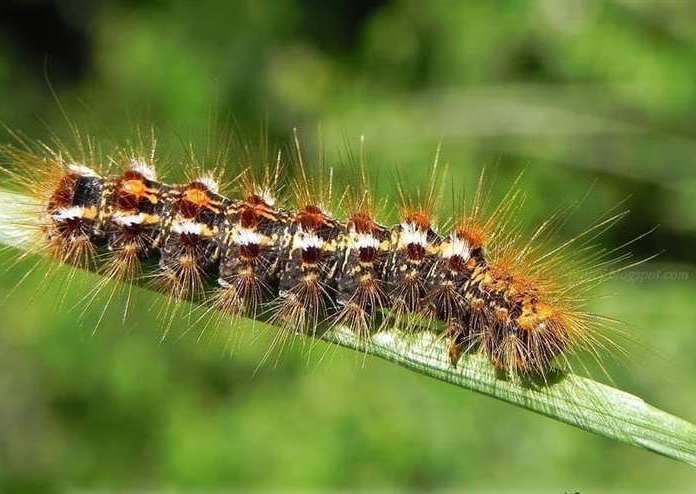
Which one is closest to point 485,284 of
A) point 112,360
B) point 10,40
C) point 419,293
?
point 419,293

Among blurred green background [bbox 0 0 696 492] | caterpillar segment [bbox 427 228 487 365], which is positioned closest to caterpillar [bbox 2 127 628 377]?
caterpillar segment [bbox 427 228 487 365]

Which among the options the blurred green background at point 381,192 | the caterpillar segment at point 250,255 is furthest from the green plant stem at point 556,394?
the blurred green background at point 381,192

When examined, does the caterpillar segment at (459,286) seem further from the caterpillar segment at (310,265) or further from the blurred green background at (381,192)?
the blurred green background at (381,192)

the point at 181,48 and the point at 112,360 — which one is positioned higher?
the point at 181,48

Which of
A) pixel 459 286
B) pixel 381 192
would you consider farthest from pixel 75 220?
pixel 381 192

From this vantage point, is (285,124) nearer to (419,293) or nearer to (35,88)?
(35,88)
